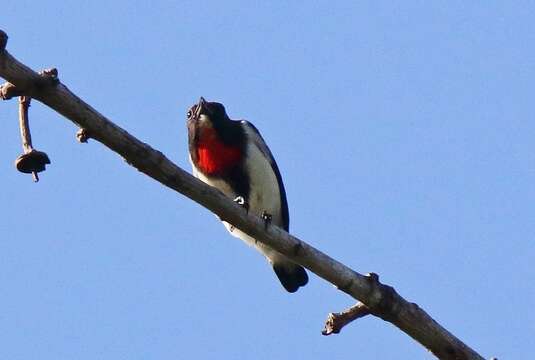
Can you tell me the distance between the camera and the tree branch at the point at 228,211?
338 centimetres

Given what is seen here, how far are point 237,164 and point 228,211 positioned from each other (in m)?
3.33

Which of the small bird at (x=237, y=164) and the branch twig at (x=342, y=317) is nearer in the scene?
the branch twig at (x=342, y=317)

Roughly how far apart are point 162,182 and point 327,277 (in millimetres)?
703

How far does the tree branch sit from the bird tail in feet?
11.2

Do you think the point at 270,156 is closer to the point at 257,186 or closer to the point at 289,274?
the point at 257,186

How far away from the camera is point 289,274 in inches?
290

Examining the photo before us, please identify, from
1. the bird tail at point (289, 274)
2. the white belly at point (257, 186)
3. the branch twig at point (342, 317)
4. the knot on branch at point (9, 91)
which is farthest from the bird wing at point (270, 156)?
the knot on branch at point (9, 91)

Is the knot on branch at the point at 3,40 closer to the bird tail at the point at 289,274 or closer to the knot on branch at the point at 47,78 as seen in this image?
the knot on branch at the point at 47,78

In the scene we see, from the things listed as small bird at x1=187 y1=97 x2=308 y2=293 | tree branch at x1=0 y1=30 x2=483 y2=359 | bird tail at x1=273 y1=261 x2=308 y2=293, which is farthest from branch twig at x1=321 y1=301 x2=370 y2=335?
bird tail at x1=273 y1=261 x2=308 y2=293

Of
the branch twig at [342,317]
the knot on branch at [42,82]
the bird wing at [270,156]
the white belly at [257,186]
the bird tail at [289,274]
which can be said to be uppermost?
the bird wing at [270,156]

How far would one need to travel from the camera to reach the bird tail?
7.33 meters

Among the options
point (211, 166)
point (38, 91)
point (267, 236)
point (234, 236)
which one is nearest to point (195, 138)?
point (211, 166)

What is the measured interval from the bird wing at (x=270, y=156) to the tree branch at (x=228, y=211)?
3531mm

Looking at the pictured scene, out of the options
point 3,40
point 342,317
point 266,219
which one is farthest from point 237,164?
point 3,40
